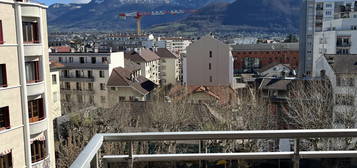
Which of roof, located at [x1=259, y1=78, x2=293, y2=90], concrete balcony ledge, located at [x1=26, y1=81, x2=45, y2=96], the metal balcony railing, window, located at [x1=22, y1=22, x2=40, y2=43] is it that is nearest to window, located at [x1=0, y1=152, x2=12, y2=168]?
concrete balcony ledge, located at [x1=26, y1=81, x2=45, y2=96]

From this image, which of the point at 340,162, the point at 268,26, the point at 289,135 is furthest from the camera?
the point at 268,26

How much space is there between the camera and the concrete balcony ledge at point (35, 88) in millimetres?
9623

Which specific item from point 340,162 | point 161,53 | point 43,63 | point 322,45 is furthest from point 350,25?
point 340,162

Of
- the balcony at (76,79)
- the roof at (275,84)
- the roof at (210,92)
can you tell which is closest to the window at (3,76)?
the roof at (210,92)

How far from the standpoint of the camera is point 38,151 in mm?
10305

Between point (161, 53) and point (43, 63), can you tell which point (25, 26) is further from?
point (161, 53)

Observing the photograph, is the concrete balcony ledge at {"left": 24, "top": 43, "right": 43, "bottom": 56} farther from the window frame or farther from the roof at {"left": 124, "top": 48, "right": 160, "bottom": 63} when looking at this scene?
the roof at {"left": 124, "top": 48, "right": 160, "bottom": 63}

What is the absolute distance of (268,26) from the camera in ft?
603

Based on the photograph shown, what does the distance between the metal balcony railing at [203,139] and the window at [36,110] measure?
320 inches

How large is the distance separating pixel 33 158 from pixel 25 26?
147 inches

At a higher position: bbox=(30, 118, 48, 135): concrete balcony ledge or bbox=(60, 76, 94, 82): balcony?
bbox=(60, 76, 94, 82): balcony

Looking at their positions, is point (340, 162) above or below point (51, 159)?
above

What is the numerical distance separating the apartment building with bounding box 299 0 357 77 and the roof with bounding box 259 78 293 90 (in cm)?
234

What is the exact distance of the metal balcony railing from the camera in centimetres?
209
